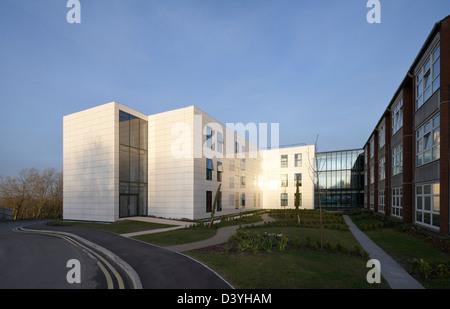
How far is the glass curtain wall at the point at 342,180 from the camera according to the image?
163 ft

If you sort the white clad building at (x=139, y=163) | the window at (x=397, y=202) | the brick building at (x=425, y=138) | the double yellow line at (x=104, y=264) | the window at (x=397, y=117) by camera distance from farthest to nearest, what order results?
the white clad building at (x=139, y=163) < the window at (x=397, y=117) < the window at (x=397, y=202) < the brick building at (x=425, y=138) < the double yellow line at (x=104, y=264)

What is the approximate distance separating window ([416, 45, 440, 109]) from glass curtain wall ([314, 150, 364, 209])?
3173 cm

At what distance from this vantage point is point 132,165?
28828 millimetres

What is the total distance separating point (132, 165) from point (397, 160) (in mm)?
29230

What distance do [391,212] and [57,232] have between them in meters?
32.5

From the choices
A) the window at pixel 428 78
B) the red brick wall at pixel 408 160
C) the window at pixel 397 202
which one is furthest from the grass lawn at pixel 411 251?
the window at pixel 428 78

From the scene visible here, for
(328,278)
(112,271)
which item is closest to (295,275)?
(328,278)

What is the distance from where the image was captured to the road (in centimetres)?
792

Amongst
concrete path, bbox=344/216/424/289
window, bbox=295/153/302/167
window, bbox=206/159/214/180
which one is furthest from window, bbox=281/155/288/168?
concrete path, bbox=344/216/424/289

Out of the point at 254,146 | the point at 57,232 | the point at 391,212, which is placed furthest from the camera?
the point at 254,146

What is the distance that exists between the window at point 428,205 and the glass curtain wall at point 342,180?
101 ft

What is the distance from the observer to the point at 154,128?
30734 mm

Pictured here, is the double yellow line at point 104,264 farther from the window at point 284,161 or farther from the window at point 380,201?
the window at point 284,161
